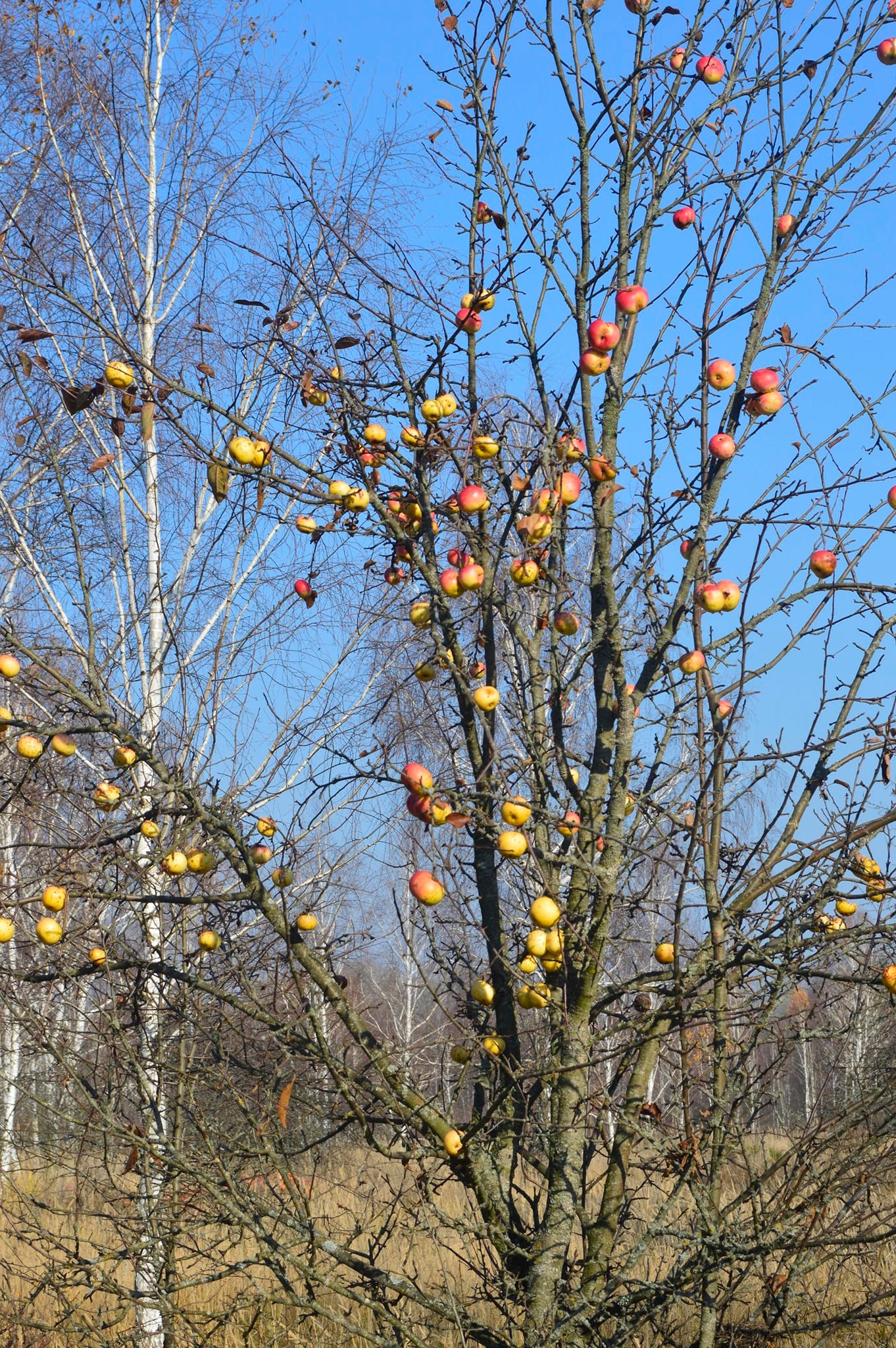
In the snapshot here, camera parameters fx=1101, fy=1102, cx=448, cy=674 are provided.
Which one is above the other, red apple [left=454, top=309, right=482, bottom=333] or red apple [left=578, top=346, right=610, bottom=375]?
red apple [left=454, top=309, right=482, bottom=333]

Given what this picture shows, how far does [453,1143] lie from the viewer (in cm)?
197

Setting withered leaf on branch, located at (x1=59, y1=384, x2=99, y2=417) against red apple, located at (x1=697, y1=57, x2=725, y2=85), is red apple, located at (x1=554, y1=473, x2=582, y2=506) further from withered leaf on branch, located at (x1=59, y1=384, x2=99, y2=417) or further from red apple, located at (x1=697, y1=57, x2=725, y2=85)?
red apple, located at (x1=697, y1=57, x2=725, y2=85)

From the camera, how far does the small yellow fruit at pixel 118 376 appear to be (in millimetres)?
2072

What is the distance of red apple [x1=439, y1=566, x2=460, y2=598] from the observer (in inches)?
87.0

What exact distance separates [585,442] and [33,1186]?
320 inches

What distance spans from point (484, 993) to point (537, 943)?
225mm

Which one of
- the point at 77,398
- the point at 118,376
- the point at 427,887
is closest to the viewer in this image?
the point at 77,398

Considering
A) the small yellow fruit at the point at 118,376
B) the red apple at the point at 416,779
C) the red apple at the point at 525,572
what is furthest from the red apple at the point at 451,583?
the small yellow fruit at the point at 118,376

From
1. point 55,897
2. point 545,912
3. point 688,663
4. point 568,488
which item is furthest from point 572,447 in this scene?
point 55,897

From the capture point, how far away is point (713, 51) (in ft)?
8.21

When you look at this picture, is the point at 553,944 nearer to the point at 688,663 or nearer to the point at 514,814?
the point at 514,814

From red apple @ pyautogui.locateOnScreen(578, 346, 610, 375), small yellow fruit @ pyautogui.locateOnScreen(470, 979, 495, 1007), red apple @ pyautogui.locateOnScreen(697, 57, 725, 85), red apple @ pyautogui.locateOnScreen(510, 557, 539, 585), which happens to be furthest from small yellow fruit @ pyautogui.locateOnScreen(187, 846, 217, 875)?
red apple @ pyautogui.locateOnScreen(697, 57, 725, 85)

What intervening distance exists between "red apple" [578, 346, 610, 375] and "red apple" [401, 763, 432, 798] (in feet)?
2.89

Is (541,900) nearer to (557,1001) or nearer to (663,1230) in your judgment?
(557,1001)
